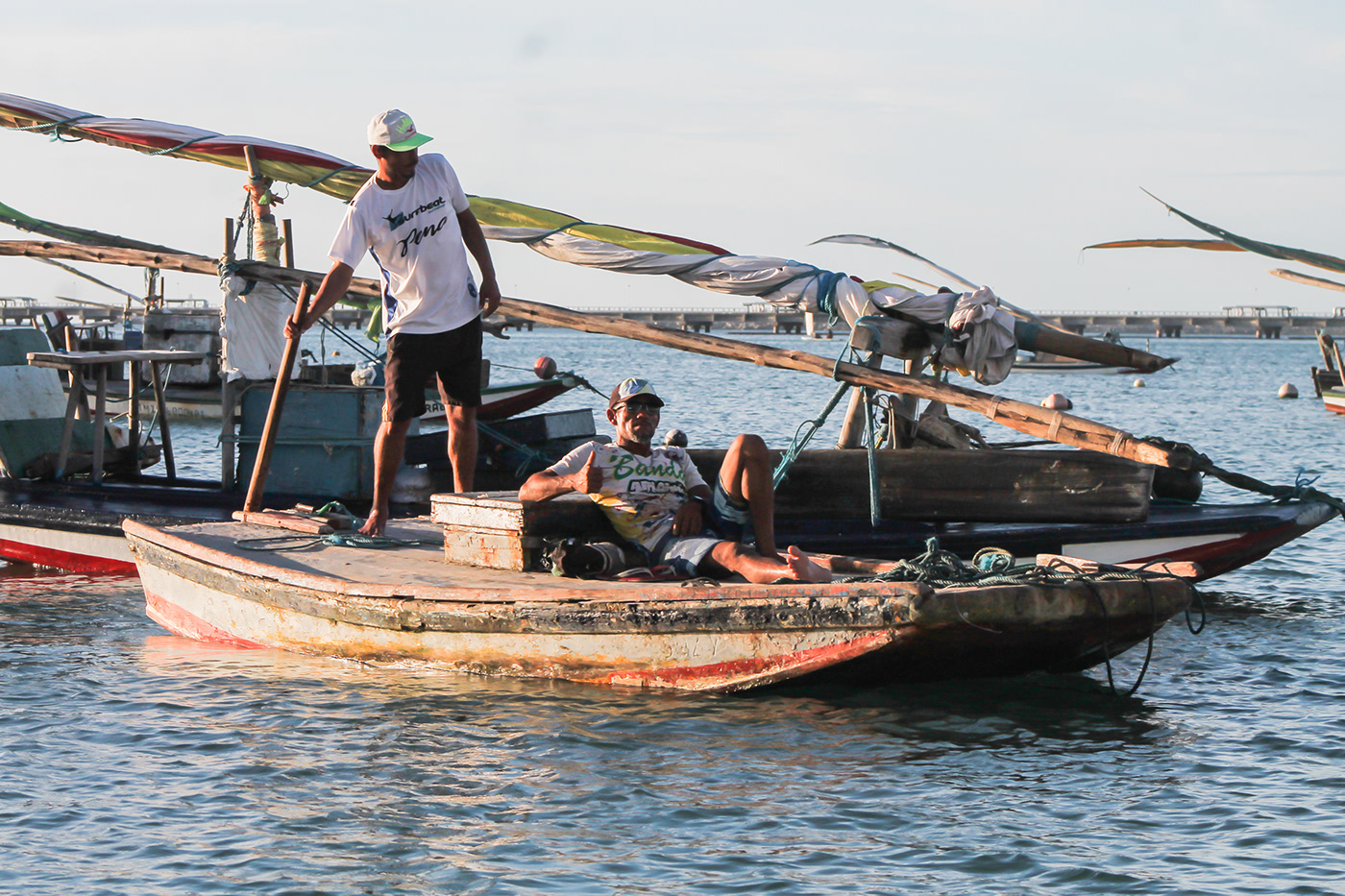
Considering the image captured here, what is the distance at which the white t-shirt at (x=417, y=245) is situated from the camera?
8.76 m

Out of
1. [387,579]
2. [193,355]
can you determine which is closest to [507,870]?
[387,579]

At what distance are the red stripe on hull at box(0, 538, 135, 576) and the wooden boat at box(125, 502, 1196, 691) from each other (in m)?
4.45

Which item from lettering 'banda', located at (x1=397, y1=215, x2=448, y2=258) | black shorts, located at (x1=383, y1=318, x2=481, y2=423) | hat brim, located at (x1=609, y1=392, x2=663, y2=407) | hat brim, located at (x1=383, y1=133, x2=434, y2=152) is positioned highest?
hat brim, located at (x1=383, y1=133, x2=434, y2=152)

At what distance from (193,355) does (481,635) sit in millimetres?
6620

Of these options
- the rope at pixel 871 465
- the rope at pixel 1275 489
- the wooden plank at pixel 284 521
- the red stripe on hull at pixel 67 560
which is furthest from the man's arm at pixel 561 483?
the red stripe on hull at pixel 67 560

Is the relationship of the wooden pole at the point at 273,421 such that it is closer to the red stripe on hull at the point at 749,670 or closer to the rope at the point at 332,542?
the rope at the point at 332,542

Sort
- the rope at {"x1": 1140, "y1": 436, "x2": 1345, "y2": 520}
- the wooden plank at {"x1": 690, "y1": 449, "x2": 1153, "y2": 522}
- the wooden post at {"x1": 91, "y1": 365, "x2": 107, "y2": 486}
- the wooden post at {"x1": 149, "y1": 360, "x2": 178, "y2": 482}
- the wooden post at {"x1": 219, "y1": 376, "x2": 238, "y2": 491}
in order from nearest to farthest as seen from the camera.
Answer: the rope at {"x1": 1140, "y1": 436, "x2": 1345, "y2": 520} < the wooden plank at {"x1": 690, "y1": 449, "x2": 1153, "y2": 522} < the wooden post at {"x1": 219, "y1": 376, "x2": 238, "y2": 491} < the wooden post at {"x1": 91, "y1": 365, "x2": 107, "y2": 486} < the wooden post at {"x1": 149, "y1": 360, "x2": 178, "y2": 482}

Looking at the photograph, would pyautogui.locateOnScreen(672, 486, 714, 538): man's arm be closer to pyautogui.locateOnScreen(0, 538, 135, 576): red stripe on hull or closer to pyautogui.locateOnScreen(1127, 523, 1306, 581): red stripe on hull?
pyautogui.locateOnScreen(1127, 523, 1306, 581): red stripe on hull

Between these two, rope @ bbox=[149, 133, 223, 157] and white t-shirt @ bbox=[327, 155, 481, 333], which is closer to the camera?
white t-shirt @ bbox=[327, 155, 481, 333]

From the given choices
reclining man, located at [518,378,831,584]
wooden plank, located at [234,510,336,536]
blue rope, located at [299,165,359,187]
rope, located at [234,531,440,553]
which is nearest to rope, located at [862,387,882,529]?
reclining man, located at [518,378,831,584]

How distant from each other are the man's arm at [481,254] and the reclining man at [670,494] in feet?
4.79

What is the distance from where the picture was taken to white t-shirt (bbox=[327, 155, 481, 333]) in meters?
8.76

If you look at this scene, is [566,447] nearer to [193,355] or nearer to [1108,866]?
[193,355]

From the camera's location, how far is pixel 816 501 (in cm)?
1093
